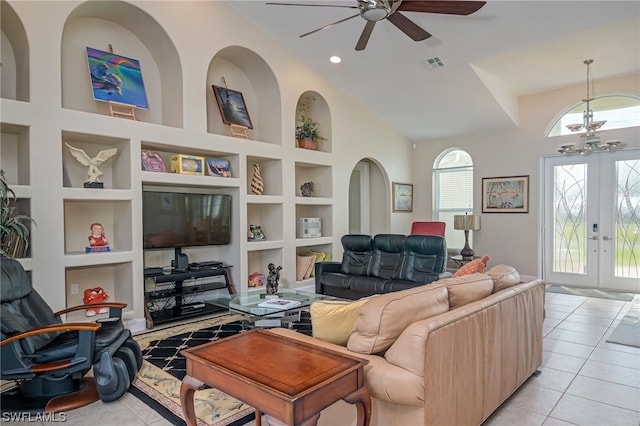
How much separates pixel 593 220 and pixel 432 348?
615 centimetres

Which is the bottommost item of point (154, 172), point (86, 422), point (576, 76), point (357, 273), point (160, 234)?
point (86, 422)

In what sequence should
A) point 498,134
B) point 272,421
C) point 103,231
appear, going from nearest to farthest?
1. point 272,421
2. point 103,231
3. point 498,134

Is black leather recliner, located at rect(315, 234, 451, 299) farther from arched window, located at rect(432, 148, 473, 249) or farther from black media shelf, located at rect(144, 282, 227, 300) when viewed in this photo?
arched window, located at rect(432, 148, 473, 249)

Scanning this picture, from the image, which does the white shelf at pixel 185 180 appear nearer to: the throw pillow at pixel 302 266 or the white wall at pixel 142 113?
the white wall at pixel 142 113

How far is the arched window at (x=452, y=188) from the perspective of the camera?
792 cm

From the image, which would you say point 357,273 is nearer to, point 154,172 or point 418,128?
point 154,172

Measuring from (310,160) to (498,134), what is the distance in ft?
12.4

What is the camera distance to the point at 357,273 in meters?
5.44

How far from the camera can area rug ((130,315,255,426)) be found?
99.3 inches

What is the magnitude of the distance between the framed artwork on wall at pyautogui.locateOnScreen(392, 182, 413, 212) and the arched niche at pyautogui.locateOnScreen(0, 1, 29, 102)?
242 inches

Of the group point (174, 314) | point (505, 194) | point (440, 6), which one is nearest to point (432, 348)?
point (440, 6)

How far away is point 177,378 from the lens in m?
3.05

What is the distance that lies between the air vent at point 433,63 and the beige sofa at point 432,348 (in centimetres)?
391

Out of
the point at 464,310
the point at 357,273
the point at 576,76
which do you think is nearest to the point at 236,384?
the point at 464,310
